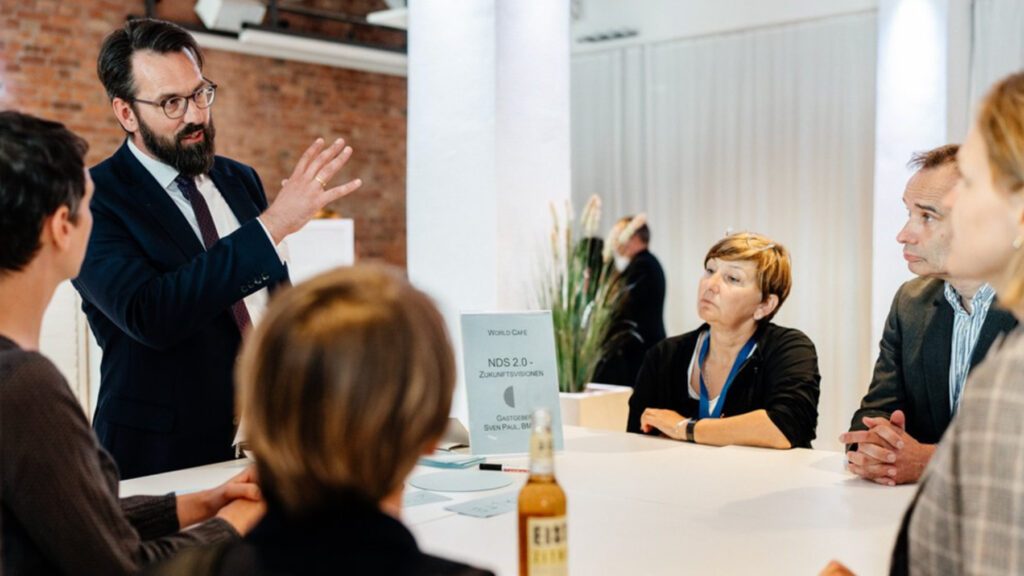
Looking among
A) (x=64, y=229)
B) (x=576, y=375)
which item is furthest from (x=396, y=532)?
(x=576, y=375)

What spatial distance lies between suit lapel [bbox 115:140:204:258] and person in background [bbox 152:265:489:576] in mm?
1464

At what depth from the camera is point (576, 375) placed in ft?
14.1

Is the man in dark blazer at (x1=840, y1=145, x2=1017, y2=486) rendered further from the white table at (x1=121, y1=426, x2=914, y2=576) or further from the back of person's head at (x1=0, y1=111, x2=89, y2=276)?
the back of person's head at (x1=0, y1=111, x2=89, y2=276)

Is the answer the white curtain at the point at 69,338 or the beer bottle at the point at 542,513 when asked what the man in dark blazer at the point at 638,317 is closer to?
the white curtain at the point at 69,338

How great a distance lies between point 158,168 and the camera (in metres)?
2.48

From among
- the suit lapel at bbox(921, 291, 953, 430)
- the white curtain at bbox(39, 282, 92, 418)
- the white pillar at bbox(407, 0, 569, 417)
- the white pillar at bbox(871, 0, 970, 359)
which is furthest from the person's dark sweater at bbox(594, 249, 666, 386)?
the suit lapel at bbox(921, 291, 953, 430)

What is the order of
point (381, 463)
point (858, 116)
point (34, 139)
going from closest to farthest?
point (381, 463), point (34, 139), point (858, 116)

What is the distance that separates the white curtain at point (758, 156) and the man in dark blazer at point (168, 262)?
539 centimetres

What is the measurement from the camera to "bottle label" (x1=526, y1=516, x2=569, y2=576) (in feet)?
4.35

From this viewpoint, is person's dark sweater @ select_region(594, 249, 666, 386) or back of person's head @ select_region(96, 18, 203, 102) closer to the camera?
back of person's head @ select_region(96, 18, 203, 102)

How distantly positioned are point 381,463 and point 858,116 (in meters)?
6.89

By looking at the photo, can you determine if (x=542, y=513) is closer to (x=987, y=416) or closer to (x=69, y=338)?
(x=987, y=416)

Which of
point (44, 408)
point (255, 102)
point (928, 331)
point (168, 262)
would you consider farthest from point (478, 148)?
point (255, 102)

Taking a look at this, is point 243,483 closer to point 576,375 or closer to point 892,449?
A: point 892,449
